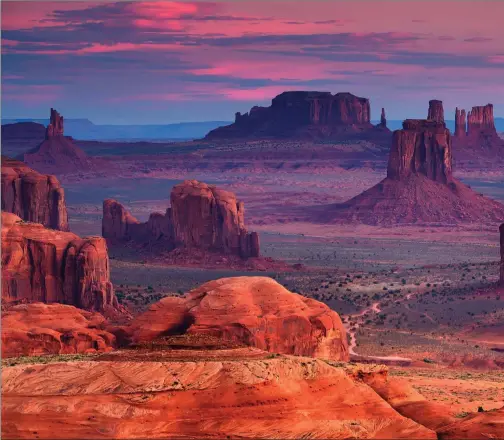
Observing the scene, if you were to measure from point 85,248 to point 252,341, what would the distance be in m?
27.1

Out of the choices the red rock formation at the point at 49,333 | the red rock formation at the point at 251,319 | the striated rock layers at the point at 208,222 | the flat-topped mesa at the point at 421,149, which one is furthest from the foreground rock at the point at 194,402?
the flat-topped mesa at the point at 421,149

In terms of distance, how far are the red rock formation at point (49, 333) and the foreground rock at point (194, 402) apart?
2109 cm

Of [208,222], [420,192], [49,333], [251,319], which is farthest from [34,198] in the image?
[420,192]

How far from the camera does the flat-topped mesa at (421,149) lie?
167 metres

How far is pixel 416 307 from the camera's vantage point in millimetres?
97812

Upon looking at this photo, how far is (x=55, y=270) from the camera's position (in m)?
81.5

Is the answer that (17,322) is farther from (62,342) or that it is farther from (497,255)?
(497,255)

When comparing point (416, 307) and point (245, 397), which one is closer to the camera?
point (245, 397)

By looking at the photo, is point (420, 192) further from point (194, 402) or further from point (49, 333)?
point (194, 402)

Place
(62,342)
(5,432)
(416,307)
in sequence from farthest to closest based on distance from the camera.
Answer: (416,307) → (62,342) → (5,432)

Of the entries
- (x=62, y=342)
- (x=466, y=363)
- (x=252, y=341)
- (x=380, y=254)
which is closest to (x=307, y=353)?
(x=252, y=341)

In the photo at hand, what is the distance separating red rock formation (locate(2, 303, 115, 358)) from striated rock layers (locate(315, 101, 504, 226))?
10724cm

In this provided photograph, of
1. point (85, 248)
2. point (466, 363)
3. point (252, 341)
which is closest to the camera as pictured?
point (252, 341)

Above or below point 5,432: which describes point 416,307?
below
